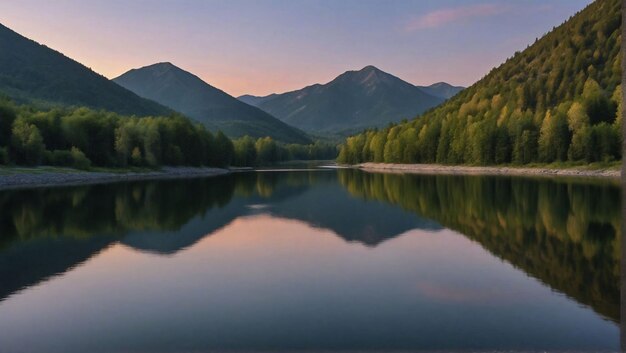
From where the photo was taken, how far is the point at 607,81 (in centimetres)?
18438

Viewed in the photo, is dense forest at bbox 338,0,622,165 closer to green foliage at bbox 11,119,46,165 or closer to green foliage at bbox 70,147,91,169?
green foliage at bbox 70,147,91,169

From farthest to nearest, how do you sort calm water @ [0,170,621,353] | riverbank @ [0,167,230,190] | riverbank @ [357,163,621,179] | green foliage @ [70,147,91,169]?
green foliage @ [70,147,91,169]
riverbank @ [357,163,621,179]
riverbank @ [0,167,230,190]
calm water @ [0,170,621,353]

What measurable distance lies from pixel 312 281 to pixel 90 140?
450ft

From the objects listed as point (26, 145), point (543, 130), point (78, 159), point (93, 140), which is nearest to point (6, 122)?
point (26, 145)

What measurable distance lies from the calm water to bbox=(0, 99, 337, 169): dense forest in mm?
72371

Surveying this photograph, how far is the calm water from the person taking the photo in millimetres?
19219

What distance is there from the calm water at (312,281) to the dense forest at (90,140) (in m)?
72.4

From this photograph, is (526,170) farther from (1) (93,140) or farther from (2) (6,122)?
(2) (6,122)

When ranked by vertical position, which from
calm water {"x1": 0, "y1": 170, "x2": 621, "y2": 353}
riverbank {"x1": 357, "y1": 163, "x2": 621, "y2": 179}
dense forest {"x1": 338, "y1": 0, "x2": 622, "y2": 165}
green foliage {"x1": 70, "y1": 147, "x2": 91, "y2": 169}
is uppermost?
→ dense forest {"x1": 338, "y1": 0, "x2": 622, "y2": 165}

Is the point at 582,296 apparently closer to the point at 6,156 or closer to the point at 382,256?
the point at 382,256

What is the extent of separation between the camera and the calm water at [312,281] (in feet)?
63.1

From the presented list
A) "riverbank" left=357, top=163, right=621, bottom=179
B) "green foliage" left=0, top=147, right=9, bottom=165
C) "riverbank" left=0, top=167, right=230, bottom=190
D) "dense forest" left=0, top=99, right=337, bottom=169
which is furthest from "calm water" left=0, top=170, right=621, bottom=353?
"dense forest" left=0, top=99, right=337, bottom=169

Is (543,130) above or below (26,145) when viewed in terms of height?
above

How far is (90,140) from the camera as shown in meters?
148
